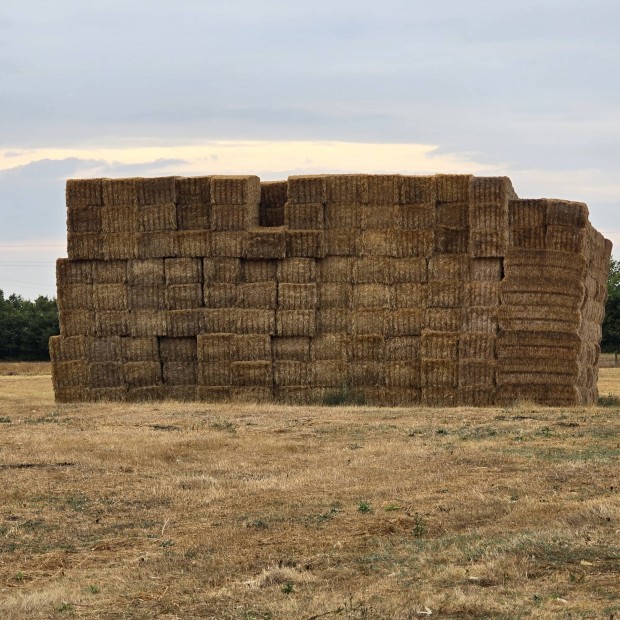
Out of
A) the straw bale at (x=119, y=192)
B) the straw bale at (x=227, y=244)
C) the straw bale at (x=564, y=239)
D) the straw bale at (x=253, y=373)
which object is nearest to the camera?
the straw bale at (x=564, y=239)

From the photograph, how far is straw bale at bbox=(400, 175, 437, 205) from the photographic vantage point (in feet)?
90.9

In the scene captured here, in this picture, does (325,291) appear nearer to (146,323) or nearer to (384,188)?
(384,188)

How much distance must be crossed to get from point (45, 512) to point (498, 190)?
1597 cm

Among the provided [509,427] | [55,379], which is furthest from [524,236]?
[55,379]

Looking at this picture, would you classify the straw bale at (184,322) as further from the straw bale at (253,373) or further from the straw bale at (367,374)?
the straw bale at (367,374)

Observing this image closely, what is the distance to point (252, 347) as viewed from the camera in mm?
28812

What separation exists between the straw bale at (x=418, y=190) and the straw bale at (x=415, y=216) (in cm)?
12

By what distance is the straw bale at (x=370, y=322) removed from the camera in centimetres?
2816

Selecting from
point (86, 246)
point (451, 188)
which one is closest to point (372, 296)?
point (451, 188)

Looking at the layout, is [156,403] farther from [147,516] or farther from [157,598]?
[157,598]

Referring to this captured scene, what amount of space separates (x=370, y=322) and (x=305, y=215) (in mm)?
2948

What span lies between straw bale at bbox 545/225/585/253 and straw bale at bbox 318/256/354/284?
4588 mm

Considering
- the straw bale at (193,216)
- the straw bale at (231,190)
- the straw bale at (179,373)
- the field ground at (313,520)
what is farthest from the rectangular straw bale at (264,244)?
the field ground at (313,520)

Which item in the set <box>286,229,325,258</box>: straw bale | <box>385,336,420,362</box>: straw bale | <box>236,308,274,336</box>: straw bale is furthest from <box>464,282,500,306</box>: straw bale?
<box>236,308,274,336</box>: straw bale
